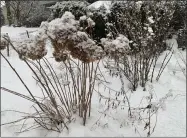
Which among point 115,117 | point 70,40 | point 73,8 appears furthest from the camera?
point 73,8

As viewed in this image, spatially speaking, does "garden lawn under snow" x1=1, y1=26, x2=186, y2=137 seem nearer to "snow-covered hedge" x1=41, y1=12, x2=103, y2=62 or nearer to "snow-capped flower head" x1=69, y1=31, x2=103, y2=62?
"snow-covered hedge" x1=41, y1=12, x2=103, y2=62

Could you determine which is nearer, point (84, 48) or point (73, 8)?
point (84, 48)

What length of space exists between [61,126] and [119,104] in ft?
2.93

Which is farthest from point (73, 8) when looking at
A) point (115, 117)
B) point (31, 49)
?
point (31, 49)

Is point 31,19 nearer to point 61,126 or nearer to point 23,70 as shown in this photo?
point 23,70

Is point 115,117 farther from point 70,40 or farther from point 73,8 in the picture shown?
point 73,8

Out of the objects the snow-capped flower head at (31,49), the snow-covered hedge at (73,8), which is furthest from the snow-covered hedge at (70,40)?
the snow-covered hedge at (73,8)

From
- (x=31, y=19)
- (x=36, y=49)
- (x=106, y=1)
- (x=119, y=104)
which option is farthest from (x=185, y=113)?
(x=31, y=19)

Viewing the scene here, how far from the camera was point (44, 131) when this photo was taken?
3307 mm

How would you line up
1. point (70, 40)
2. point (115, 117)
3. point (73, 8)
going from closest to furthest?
point (70, 40), point (115, 117), point (73, 8)

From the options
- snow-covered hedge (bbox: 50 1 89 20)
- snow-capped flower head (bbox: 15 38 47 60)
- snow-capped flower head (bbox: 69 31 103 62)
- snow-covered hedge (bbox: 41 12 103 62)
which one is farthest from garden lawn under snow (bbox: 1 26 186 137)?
snow-covered hedge (bbox: 50 1 89 20)

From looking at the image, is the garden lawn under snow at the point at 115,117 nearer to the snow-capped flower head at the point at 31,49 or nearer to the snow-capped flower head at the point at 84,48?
the snow-capped flower head at the point at 31,49

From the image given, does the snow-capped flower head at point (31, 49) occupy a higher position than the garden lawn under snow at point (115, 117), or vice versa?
the snow-capped flower head at point (31, 49)

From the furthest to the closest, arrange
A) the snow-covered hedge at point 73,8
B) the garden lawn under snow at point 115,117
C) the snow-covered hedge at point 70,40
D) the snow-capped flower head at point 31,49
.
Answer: the snow-covered hedge at point 73,8
the garden lawn under snow at point 115,117
the snow-capped flower head at point 31,49
the snow-covered hedge at point 70,40
